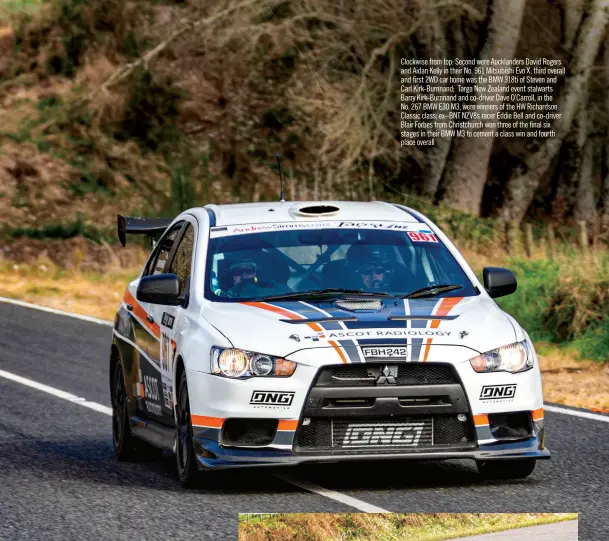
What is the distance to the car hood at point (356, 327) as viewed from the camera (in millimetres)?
8562

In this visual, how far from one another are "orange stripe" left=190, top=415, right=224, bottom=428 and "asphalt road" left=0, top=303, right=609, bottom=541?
379 mm

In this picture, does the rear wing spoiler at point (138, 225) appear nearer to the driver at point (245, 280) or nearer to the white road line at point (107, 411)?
the driver at point (245, 280)

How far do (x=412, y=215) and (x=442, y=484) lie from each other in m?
1.99

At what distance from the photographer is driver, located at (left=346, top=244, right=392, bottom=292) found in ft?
31.8

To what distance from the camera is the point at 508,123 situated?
26656mm

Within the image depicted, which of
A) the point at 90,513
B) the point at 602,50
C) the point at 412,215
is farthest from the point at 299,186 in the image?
the point at 90,513

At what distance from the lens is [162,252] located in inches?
444

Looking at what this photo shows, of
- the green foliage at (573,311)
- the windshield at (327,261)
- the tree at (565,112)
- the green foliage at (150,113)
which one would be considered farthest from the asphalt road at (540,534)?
the green foliage at (150,113)

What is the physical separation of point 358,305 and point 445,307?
0.47 metres

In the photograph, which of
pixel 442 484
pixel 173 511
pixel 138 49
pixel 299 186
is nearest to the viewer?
pixel 173 511

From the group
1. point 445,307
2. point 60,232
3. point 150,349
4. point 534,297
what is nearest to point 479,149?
point 534,297

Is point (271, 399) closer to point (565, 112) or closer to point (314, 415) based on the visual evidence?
point (314, 415)

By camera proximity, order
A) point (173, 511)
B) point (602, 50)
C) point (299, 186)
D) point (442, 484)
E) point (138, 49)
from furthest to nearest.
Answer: point (138, 49)
point (299, 186)
point (602, 50)
point (442, 484)
point (173, 511)

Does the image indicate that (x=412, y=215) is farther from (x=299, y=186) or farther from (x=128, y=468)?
(x=299, y=186)
